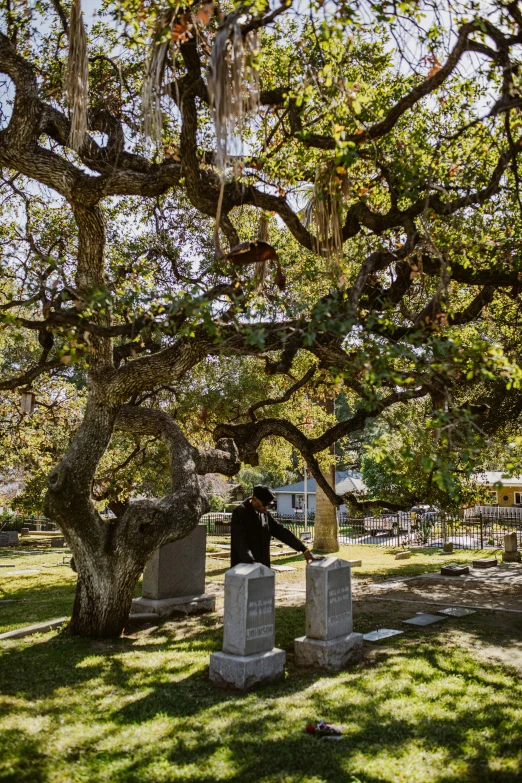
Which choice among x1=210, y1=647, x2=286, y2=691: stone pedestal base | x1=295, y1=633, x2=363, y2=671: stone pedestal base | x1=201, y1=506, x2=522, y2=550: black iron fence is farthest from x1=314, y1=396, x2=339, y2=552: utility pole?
x1=210, y1=647, x2=286, y2=691: stone pedestal base

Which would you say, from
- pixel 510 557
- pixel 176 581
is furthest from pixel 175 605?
pixel 510 557

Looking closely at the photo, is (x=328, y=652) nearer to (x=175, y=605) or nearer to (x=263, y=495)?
(x=263, y=495)

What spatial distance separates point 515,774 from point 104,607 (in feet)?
19.1

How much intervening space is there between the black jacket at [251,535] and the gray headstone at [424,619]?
9.27 feet

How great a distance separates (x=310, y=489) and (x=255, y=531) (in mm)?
37226

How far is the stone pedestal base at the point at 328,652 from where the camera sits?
7387 millimetres

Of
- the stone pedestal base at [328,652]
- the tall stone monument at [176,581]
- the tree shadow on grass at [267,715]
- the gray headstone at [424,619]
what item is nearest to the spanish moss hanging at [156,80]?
the tree shadow on grass at [267,715]

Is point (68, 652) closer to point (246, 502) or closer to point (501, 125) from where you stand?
point (246, 502)

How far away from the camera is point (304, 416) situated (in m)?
18.7

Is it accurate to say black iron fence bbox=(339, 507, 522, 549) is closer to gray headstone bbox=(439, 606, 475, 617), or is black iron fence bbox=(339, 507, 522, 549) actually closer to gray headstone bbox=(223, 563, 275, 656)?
gray headstone bbox=(439, 606, 475, 617)

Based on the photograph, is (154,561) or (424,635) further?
(154,561)

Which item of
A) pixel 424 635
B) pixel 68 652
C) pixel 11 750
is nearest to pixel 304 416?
pixel 424 635

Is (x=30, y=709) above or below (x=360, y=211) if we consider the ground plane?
below

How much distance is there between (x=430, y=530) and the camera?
94.5 ft
